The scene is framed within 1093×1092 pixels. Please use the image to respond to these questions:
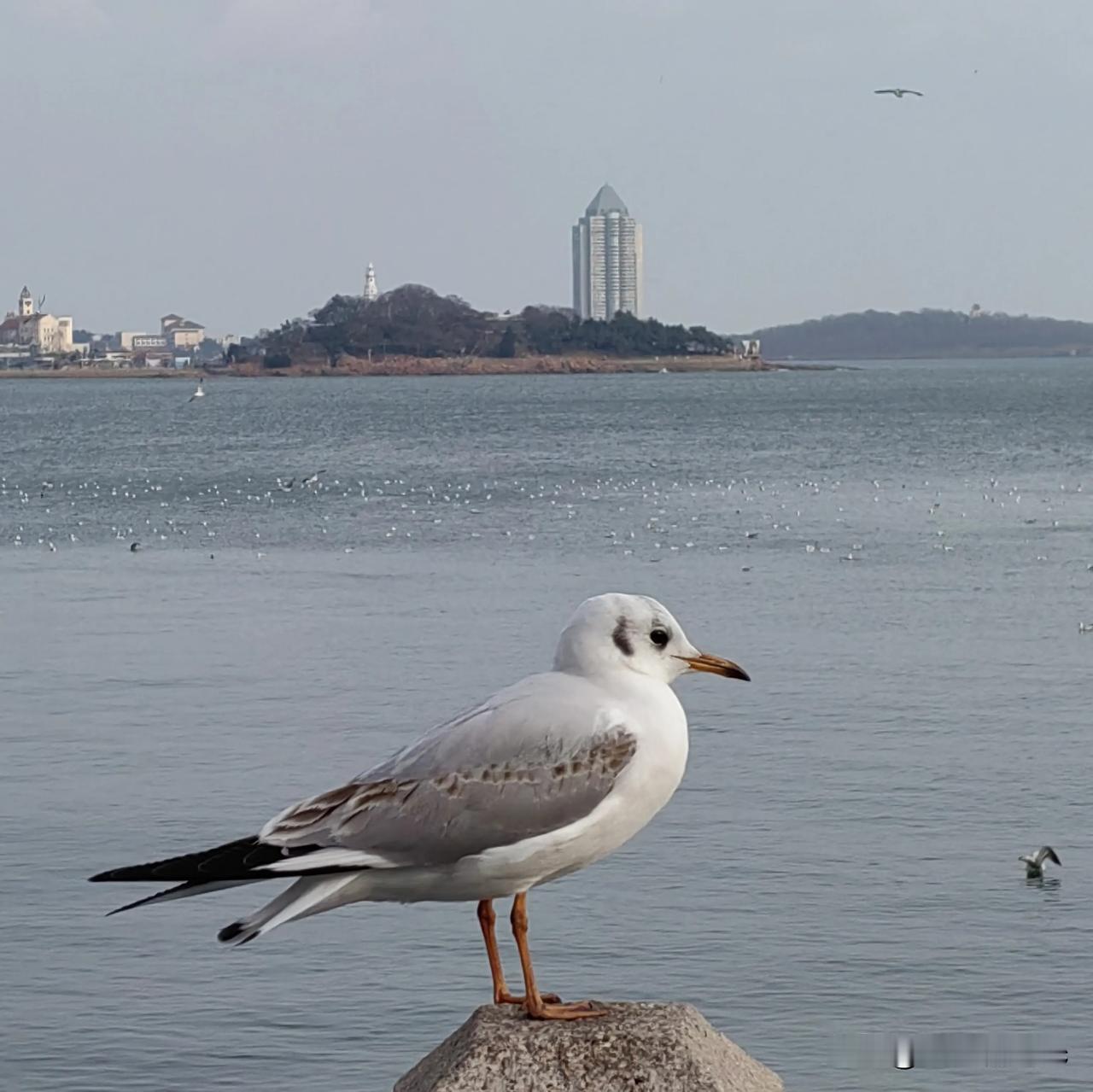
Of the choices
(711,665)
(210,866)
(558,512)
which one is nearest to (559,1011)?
(711,665)

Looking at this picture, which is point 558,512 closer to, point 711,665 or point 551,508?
point 551,508

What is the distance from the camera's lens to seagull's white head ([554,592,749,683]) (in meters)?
6.12

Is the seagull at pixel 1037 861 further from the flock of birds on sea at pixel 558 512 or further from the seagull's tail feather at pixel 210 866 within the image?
the flock of birds on sea at pixel 558 512

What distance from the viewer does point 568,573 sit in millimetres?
30266

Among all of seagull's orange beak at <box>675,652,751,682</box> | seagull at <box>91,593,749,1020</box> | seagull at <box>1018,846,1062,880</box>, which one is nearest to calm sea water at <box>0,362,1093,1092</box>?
seagull at <box>1018,846,1062,880</box>

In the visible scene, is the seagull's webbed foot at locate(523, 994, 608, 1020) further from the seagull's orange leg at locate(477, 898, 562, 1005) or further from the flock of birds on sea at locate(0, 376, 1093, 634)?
the flock of birds on sea at locate(0, 376, 1093, 634)

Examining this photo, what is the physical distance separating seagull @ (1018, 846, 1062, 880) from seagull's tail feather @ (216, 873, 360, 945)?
743 centimetres

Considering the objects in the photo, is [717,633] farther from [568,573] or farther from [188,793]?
[188,793]

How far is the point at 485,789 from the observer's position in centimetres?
616

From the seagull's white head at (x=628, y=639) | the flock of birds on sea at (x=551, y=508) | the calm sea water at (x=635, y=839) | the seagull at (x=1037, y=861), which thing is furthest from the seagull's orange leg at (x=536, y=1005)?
the flock of birds on sea at (x=551, y=508)

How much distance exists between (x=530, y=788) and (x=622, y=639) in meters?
0.46

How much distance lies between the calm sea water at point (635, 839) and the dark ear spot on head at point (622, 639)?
14.5 ft

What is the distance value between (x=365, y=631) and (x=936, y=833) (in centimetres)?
1055

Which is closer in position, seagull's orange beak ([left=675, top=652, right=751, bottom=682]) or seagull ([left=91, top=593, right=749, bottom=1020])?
seagull ([left=91, top=593, right=749, bottom=1020])
